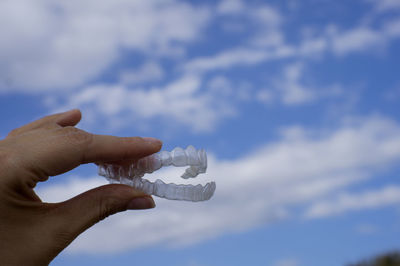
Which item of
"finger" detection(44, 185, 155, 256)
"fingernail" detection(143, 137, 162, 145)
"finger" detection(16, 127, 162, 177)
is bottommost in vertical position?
"finger" detection(44, 185, 155, 256)

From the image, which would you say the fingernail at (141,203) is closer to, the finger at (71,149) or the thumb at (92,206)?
the thumb at (92,206)

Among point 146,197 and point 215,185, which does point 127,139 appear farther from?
point 215,185

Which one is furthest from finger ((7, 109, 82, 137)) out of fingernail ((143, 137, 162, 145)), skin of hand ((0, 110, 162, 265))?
fingernail ((143, 137, 162, 145))

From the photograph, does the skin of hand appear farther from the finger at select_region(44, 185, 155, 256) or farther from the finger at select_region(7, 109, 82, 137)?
the finger at select_region(7, 109, 82, 137)

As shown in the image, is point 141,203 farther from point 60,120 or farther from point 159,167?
point 60,120

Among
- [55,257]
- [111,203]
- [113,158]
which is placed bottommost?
[55,257]

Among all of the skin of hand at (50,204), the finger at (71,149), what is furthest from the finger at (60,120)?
the finger at (71,149)

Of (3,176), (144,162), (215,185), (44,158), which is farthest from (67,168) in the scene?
(215,185)
